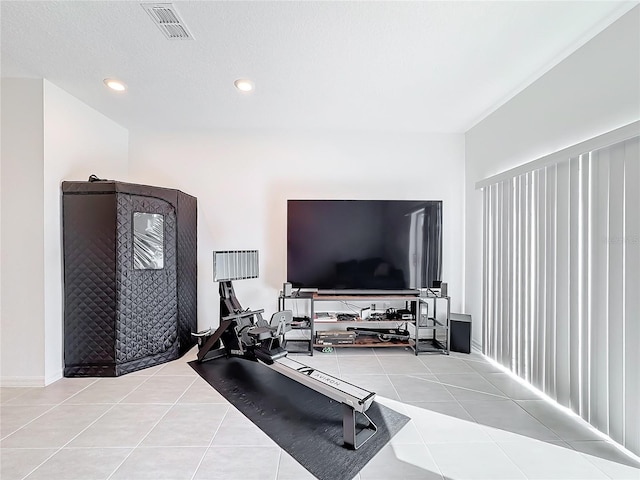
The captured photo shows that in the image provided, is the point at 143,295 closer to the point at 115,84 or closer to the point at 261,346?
the point at 261,346

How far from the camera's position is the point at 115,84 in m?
2.61

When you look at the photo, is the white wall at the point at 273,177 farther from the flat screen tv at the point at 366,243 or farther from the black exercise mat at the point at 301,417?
the black exercise mat at the point at 301,417

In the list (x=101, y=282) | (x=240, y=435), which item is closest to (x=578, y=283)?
(x=240, y=435)

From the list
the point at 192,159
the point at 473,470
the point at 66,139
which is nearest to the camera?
the point at 473,470

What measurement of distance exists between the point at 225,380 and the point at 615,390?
2.77 meters

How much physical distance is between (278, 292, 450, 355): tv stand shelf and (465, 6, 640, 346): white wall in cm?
42

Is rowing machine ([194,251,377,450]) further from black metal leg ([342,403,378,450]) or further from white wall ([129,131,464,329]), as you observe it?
white wall ([129,131,464,329])

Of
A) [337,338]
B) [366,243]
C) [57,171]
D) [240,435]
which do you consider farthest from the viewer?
[366,243]

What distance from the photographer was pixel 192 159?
365 cm

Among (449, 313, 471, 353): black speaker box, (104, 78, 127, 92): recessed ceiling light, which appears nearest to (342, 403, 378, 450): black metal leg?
(449, 313, 471, 353): black speaker box

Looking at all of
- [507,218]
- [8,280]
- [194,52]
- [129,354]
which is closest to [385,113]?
[507,218]

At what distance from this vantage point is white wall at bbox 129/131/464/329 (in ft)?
12.0

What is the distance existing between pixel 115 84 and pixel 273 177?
1.71 m

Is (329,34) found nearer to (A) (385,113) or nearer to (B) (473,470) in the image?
(A) (385,113)
